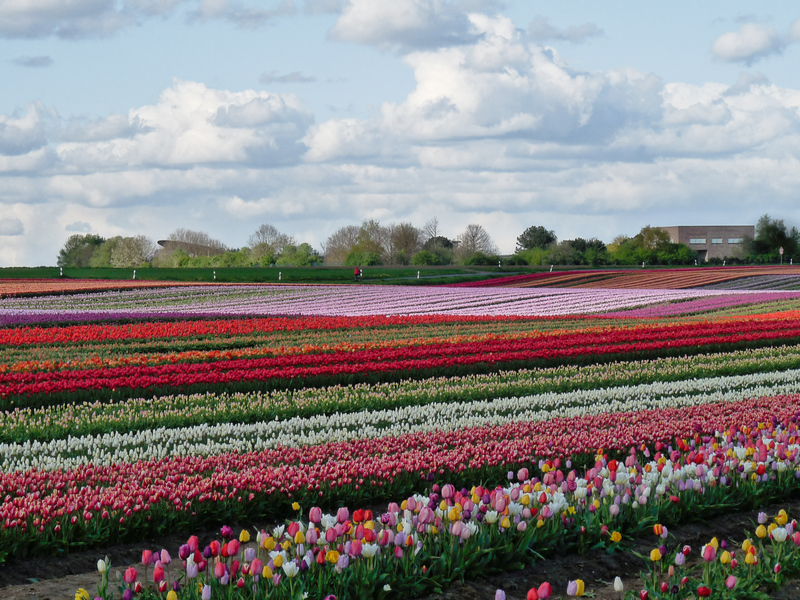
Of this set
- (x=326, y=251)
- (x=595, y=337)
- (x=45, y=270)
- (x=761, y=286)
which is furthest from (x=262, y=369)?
(x=326, y=251)

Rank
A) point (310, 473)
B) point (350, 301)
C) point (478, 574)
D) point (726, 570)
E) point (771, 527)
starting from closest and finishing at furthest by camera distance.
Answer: point (726, 570)
point (478, 574)
point (771, 527)
point (310, 473)
point (350, 301)

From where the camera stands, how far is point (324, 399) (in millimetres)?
11961

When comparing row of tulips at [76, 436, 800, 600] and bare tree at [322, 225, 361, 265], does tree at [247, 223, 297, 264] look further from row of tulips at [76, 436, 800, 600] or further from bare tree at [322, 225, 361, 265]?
row of tulips at [76, 436, 800, 600]

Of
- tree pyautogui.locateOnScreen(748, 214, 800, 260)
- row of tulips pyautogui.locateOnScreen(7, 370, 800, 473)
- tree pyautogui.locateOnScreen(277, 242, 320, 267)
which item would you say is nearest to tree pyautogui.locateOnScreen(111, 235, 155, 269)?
tree pyautogui.locateOnScreen(277, 242, 320, 267)

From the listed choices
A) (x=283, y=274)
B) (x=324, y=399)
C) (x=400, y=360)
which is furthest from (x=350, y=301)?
(x=324, y=399)

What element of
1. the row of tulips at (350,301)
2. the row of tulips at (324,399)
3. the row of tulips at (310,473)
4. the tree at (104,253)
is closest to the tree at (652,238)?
the row of tulips at (350,301)

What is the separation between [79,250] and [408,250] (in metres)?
50.3

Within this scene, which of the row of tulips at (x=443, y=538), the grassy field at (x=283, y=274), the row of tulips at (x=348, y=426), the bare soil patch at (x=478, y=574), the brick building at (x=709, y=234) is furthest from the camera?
the brick building at (x=709, y=234)

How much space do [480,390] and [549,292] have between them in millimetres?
32421

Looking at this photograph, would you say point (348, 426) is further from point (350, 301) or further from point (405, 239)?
point (405, 239)

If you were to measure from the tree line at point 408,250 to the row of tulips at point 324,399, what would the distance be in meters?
59.4

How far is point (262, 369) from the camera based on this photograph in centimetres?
1438

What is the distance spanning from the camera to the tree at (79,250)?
389ft

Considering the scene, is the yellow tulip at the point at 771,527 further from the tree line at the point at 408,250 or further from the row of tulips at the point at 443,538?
the tree line at the point at 408,250
